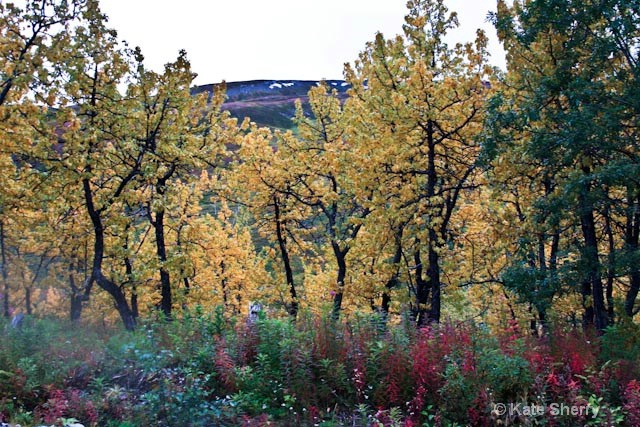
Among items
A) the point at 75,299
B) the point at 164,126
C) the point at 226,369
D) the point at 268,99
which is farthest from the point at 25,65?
the point at 268,99

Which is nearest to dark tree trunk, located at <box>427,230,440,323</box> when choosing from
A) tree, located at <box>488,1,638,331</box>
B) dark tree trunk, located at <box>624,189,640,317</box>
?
tree, located at <box>488,1,638,331</box>

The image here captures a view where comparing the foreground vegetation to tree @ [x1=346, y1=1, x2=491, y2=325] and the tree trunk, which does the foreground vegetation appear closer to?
tree @ [x1=346, y1=1, x2=491, y2=325]

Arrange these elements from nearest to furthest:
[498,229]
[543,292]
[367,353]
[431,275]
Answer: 1. [367,353]
2. [543,292]
3. [498,229]
4. [431,275]

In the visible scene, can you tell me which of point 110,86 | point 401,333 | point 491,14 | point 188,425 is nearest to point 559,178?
point 491,14

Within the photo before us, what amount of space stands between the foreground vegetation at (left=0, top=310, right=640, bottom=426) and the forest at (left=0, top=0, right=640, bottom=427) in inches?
1.3

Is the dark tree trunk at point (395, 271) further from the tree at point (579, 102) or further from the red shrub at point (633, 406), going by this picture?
the red shrub at point (633, 406)

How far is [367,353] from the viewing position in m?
6.74

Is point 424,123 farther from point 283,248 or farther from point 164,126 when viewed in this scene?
point 283,248

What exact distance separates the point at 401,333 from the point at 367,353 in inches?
24.0

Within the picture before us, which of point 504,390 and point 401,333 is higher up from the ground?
point 401,333

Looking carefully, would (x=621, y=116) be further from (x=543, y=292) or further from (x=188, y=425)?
(x=188, y=425)

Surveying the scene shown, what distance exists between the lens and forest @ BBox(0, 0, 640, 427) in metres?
6.11

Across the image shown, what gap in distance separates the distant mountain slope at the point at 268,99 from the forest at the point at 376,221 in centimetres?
9241

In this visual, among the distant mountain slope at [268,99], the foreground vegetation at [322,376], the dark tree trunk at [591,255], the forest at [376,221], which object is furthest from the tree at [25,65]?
the distant mountain slope at [268,99]
